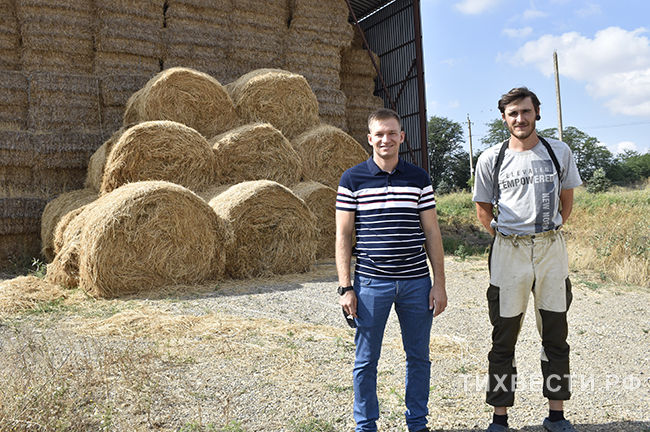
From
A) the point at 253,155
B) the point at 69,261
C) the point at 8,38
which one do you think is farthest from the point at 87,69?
the point at 69,261

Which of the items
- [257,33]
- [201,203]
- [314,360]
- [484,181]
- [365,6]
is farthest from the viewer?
[365,6]

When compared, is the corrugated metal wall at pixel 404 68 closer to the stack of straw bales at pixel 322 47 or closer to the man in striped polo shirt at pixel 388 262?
the stack of straw bales at pixel 322 47

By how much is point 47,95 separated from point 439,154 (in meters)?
34.0

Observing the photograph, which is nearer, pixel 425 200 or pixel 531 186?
pixel 425 200

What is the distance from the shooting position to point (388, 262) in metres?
2.52

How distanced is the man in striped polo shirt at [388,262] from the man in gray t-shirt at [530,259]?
14.9 inches

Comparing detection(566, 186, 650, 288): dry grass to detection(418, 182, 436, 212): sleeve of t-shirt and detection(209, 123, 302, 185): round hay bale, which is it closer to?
detection(209, 123, 302, 185): round hay bale

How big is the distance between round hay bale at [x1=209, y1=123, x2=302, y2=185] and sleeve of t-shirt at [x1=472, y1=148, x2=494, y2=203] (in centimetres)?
557

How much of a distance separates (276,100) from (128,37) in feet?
8.42

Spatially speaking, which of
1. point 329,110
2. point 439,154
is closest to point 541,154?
point 329,110

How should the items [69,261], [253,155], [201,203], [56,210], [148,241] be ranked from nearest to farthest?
[69,261] < [148,241] < [201,203] < [56,210] < [253,155]

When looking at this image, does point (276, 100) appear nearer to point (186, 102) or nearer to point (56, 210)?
point (186, 102)

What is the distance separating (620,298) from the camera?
570 cm

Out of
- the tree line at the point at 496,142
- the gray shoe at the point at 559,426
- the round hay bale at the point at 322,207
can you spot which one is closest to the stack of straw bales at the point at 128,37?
the round hay bale at the point at 322,207
